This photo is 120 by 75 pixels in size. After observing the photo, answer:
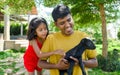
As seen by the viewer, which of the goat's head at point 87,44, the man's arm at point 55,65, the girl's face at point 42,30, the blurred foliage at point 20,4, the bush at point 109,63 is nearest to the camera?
the goat's head at point 87,44

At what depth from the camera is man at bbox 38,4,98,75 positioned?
89.8 inches

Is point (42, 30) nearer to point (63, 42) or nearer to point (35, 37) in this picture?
point (35, 37)

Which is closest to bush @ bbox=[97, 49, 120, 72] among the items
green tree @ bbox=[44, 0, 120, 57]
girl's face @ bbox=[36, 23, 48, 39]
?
green tree @ bbox=[44, 0, 120, 57]

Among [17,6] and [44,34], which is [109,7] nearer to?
[17,6]

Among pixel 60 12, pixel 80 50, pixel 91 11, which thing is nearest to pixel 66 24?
pixel 60 12

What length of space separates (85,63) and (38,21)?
3.41 ft

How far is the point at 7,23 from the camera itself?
719 inches

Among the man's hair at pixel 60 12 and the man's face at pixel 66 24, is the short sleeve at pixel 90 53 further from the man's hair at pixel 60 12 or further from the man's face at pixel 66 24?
the man's hair at pixel 60 12

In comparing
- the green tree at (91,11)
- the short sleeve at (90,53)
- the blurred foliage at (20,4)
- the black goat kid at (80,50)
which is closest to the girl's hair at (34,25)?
the short sleeve at (90,53)

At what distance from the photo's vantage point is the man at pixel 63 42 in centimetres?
228

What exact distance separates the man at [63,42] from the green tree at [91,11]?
7025mm

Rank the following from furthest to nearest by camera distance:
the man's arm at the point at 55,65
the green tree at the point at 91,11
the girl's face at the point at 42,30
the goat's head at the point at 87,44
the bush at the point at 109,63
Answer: the green tree at the point at 91,11, the bush at the point at 109,63, the girl's face at the point at 42,30, the man's arm at the point at 55,65, the goat's head at the point at 87,44

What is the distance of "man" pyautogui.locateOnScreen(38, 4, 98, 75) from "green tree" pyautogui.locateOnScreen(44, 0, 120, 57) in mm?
7025

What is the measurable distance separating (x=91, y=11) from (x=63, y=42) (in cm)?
790
